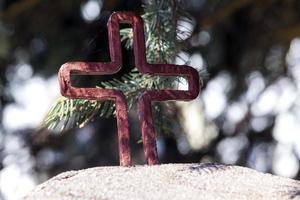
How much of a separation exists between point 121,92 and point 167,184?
0.43 ft

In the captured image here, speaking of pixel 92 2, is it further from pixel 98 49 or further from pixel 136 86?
pixel 136 86

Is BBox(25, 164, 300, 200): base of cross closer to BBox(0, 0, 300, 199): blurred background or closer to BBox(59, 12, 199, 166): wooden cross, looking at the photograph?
BBox(59, 12, 199, 166): wooden cross

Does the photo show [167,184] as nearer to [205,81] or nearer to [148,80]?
[148,80]

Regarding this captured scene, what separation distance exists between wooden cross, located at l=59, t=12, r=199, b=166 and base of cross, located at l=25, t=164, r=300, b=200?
0.04m

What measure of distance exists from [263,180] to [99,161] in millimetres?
1170

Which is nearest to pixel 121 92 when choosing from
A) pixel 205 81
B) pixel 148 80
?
pixel 148 80

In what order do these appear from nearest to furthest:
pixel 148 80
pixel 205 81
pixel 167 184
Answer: pixel 167 184, pixel 148 80, pixel 205 81

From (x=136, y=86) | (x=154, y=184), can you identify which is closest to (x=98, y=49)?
(x=136, y=86)

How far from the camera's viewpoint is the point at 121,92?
34.5 inches

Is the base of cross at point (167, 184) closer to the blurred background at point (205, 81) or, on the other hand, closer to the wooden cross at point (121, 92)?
the wooden cross at point (121, 92)

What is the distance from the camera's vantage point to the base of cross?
767 mm

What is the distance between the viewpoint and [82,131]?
6.48 feet

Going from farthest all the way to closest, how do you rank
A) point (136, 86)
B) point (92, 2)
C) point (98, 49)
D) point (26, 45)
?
point (26, 45)
point (92, 2)
point (98, 49)
point (136, 86)

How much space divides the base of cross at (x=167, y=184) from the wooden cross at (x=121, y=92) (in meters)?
0.04
